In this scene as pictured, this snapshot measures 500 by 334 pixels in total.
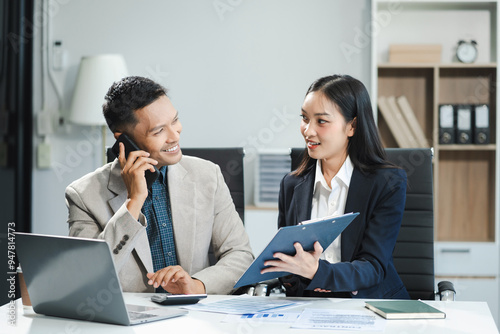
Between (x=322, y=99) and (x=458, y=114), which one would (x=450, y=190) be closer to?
(x=458, y=114)

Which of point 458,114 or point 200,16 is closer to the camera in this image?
point 458,114

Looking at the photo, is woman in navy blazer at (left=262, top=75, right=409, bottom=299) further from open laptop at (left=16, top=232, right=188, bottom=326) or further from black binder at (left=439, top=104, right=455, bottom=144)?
black binder at (left=439, top=104, right=455, bottom=144)

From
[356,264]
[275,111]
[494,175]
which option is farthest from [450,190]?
[356,264]

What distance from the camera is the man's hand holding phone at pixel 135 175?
5.55 ft

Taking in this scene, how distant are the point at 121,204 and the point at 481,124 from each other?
2.16 meters

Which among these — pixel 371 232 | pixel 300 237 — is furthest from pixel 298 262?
pixel 371 232

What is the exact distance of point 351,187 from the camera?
1852 millimetres

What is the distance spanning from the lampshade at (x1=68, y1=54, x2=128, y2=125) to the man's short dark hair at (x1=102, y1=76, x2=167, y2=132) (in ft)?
5.25

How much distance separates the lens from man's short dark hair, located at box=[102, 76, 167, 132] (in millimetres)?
1808

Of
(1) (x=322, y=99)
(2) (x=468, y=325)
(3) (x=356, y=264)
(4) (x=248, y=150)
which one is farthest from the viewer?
(4) (x=248, y=150)

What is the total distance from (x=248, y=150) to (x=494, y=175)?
1312mm

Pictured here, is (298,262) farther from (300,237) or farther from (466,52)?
(466,52)

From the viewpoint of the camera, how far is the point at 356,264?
171cm

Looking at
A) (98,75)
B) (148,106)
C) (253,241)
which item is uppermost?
(98,75)
